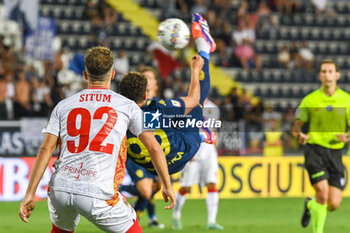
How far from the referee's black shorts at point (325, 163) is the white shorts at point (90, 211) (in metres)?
4.20

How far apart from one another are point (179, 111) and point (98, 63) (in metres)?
1.70

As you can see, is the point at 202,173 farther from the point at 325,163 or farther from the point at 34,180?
the point at 34,180

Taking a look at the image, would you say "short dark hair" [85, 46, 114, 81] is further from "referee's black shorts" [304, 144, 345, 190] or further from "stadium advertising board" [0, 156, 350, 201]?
"stadium advertising board" [0, 156, 350, 201]

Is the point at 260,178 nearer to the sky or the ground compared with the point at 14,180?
nearer to the ground

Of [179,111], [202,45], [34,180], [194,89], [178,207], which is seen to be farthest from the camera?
[178,207]

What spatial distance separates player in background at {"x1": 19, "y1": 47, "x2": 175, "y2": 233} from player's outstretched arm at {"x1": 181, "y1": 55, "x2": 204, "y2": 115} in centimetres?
159

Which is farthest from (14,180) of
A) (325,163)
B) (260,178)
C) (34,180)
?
(34,180)

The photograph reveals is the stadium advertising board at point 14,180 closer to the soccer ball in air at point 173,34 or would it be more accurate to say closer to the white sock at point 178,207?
the white sock at point 178,207

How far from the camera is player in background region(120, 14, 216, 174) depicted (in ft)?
21.4

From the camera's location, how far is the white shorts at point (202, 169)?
1051 cm

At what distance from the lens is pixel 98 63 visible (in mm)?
4988

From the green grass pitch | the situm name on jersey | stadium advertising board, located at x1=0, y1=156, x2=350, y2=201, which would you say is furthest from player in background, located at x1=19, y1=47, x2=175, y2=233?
stadium advertising board, located at x1=0, y1=156, x2=350, y2=201

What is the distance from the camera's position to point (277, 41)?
894 inches

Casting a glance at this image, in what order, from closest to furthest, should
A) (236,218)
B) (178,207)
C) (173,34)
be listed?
1. (173,34)
2. (178,207)
3. (236,218)
